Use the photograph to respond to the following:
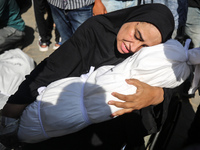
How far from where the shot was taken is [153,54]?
1221 millimetres

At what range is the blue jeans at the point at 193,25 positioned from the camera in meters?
2.71

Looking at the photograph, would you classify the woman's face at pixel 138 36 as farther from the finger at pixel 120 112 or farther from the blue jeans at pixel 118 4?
the blue jeans at pixel 118 4

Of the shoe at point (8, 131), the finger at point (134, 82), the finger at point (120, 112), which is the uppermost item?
the finger at point (134, 82)

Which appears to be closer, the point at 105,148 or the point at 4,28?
the point at 105,148

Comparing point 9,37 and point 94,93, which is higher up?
point 94,93

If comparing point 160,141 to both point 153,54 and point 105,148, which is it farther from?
point 153,54

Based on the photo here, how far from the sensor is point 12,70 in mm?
2594

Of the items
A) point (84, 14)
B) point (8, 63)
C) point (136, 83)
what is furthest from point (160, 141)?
point (8, 63)

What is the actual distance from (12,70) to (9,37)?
1123 mm

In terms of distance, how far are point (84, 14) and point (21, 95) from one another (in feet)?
5.22

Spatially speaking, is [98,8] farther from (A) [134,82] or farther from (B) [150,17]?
(A) [134,82]

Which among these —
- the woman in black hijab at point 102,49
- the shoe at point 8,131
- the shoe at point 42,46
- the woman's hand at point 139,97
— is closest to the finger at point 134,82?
the woman's hand at point 139,97

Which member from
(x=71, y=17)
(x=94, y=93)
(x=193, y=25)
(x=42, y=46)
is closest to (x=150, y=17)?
(x=94, y=93)

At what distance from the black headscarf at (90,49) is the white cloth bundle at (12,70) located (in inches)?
32.3
